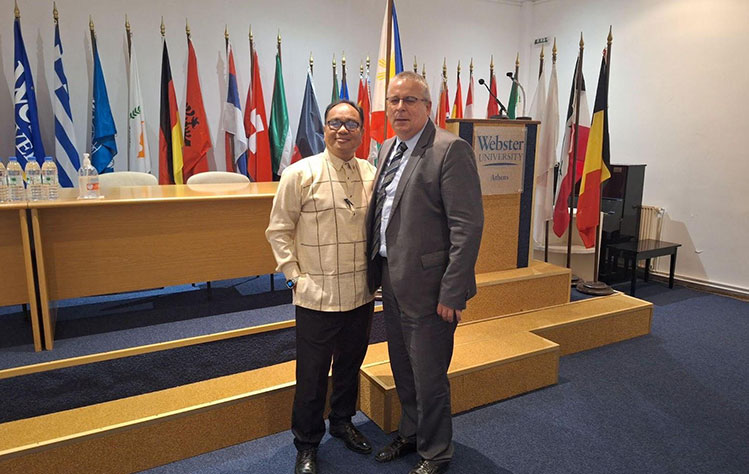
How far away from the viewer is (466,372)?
234 cm

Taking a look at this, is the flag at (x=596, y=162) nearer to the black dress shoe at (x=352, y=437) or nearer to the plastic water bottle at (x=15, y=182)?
the black dress shoe at (x=352, y=437)

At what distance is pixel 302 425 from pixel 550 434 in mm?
1061

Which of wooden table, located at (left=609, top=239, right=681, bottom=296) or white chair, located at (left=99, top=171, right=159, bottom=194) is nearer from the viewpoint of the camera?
white chair, located at (left=99, top=171, right=159, bottom=194)

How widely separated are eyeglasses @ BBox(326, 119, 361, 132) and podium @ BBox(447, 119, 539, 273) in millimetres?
1280

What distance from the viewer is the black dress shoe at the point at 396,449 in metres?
1.97

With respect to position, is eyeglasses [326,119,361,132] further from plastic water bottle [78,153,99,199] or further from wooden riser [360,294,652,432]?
plastic water bottle [78,153,99,199]

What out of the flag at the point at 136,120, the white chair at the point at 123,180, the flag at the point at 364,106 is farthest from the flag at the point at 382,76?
the flag at the point at 136,120

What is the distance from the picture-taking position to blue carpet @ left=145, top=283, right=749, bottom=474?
6.46 ft

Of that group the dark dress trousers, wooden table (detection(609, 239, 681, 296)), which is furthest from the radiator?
the dark dress trousers

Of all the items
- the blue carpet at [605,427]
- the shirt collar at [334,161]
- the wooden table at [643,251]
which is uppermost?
the shirt collar at [334,161]

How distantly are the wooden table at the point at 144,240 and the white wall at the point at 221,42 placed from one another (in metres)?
1.66

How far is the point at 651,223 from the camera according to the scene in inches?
189

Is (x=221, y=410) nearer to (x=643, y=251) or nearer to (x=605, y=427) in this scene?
(x=605, y=427)

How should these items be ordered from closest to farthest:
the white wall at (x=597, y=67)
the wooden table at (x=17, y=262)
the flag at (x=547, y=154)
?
the wooden table at (x=17, y=262)
the flag at (x=547, y=154)
the white wall at (x=597, y=67)
